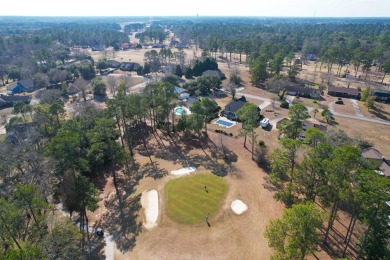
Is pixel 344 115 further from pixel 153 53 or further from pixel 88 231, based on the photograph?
pixel 153 53

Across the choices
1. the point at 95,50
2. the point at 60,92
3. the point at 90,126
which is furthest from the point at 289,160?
the point at 95,50

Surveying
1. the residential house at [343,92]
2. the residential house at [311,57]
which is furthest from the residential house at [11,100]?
the residential house at [311,57]

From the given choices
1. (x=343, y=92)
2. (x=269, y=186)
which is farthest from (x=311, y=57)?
(x=269, y=186)

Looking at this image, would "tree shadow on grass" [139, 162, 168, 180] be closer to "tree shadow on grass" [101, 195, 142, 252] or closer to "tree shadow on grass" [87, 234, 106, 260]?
"tree shadow on grass" [101, 195, 142, 252]

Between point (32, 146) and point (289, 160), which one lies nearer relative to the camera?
point (289, 160)

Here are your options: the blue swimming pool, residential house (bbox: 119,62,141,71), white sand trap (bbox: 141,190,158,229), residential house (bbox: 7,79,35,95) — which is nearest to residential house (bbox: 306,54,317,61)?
residential house (bbox: 119,62,141,71)

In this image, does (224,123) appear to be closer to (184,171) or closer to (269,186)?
(184,171)
